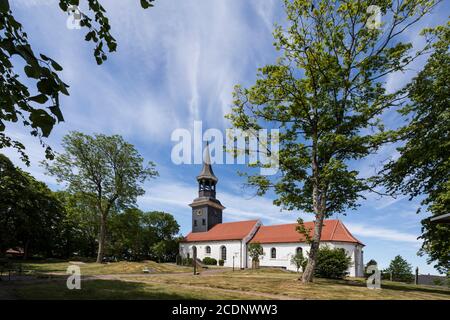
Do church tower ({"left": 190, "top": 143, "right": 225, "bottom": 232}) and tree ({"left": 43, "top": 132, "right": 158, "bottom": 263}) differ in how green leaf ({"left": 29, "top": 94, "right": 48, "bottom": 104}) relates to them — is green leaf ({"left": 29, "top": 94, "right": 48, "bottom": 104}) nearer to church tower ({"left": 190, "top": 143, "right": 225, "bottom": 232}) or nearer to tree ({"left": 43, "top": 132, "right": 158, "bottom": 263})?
tree ({"left": 43, "top": 132, "right": 158, "bottom": 263})

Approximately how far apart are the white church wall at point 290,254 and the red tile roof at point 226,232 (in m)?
4.48

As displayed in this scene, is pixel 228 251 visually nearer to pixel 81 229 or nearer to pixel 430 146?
pixel 81 229

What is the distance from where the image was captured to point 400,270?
38.9 m

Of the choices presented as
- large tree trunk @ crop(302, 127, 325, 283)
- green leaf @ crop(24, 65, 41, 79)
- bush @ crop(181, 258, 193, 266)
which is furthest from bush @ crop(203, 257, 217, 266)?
green leaf @ crop(24, 65, 41, 79)

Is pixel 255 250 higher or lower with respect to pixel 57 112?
lower

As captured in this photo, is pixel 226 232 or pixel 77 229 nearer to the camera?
pixel 77 229

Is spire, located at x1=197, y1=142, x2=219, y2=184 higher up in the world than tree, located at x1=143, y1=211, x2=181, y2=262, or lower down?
higher up

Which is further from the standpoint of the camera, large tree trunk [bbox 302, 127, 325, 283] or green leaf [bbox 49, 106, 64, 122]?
large tree trunk [bbox 302, 127, 325, 283]

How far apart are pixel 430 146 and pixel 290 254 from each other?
100ft

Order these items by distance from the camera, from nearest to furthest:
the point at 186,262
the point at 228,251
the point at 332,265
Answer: the point at 332,265
the point at 186,262
the point at 228,251

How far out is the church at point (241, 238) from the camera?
40.2m

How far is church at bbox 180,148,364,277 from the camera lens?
40188mm

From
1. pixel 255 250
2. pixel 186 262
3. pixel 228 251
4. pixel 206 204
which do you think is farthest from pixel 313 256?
pixel 206 204
